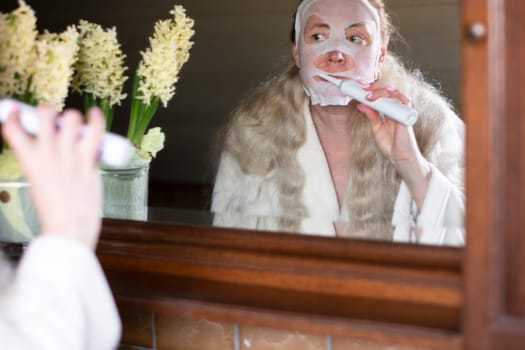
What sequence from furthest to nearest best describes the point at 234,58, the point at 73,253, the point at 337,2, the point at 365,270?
1. the point at 234,58
2. the point at 337,2
3. the point at 365,270
4. the point at 73,253

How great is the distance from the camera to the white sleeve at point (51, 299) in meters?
0.55

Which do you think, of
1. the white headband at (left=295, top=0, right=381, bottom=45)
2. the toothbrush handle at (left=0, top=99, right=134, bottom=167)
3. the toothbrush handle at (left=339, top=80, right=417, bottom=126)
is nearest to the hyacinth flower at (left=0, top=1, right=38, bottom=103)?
the toothbrush handle at (left=0, top=99, right=134, bottom=167)

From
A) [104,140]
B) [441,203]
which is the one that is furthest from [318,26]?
[104,140]

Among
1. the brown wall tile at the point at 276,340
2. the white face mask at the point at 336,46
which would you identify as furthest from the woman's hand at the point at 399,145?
the brown wall tile at the point at 276,340

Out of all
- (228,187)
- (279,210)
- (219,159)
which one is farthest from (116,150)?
(219,159)

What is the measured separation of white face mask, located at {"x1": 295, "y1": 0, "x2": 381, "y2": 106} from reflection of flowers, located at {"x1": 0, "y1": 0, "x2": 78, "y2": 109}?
629mm

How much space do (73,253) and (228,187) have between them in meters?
0.77

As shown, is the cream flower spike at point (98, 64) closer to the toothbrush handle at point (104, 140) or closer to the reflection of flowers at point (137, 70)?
the reflection of flowers at point (137, 70)

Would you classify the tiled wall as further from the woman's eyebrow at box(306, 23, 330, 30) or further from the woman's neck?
the woman's eyebrow at box(306, 23, 330, 30)

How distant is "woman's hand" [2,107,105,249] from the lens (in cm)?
58

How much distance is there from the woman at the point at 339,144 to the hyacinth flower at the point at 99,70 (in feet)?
0.68

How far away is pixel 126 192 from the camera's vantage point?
1.00 m

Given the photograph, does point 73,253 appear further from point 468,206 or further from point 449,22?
point 449,22

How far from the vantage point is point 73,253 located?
566 mm
